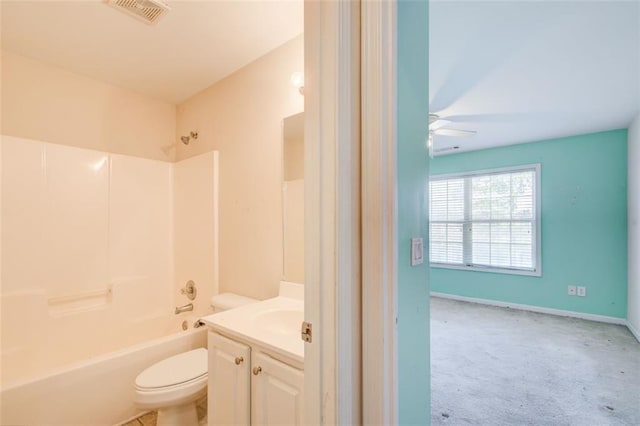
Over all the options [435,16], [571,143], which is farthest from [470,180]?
[435,16]

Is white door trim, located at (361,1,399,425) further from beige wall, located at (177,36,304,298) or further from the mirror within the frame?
beige wall, located at (177,36,304,298)

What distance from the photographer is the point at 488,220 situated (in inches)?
173

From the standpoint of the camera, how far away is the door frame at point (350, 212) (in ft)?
2.56

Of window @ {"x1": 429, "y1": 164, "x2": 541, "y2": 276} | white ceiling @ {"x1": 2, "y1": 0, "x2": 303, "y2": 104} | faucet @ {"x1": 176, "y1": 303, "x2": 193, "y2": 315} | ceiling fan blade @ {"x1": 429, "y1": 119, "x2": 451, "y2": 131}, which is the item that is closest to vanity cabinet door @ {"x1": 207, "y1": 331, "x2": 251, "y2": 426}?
faucet @ {"x1": 176, "y1": 303, "x2": 193, "y2": 315}

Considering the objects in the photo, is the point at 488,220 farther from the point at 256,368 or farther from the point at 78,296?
the point at 78,296

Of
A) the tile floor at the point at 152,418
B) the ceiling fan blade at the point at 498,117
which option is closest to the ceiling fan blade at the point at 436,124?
the ceiling fan blade at the point at 498,117

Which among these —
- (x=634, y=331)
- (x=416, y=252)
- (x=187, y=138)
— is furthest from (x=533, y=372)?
(x=187, y=138)

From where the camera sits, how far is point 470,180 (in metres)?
4.58

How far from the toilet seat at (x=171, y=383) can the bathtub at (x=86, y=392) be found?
24 centimetres

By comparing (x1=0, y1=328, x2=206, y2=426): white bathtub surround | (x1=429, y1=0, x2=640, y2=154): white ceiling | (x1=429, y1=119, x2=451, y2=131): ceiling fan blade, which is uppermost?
(x1=429, y1=0, x2=640, y2=154): white ceiling

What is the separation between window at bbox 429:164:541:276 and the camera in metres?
4.07

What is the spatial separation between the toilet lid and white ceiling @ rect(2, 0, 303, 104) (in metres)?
2.03

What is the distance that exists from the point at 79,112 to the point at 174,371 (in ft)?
7.04

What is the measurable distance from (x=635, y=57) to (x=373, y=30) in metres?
2.43
